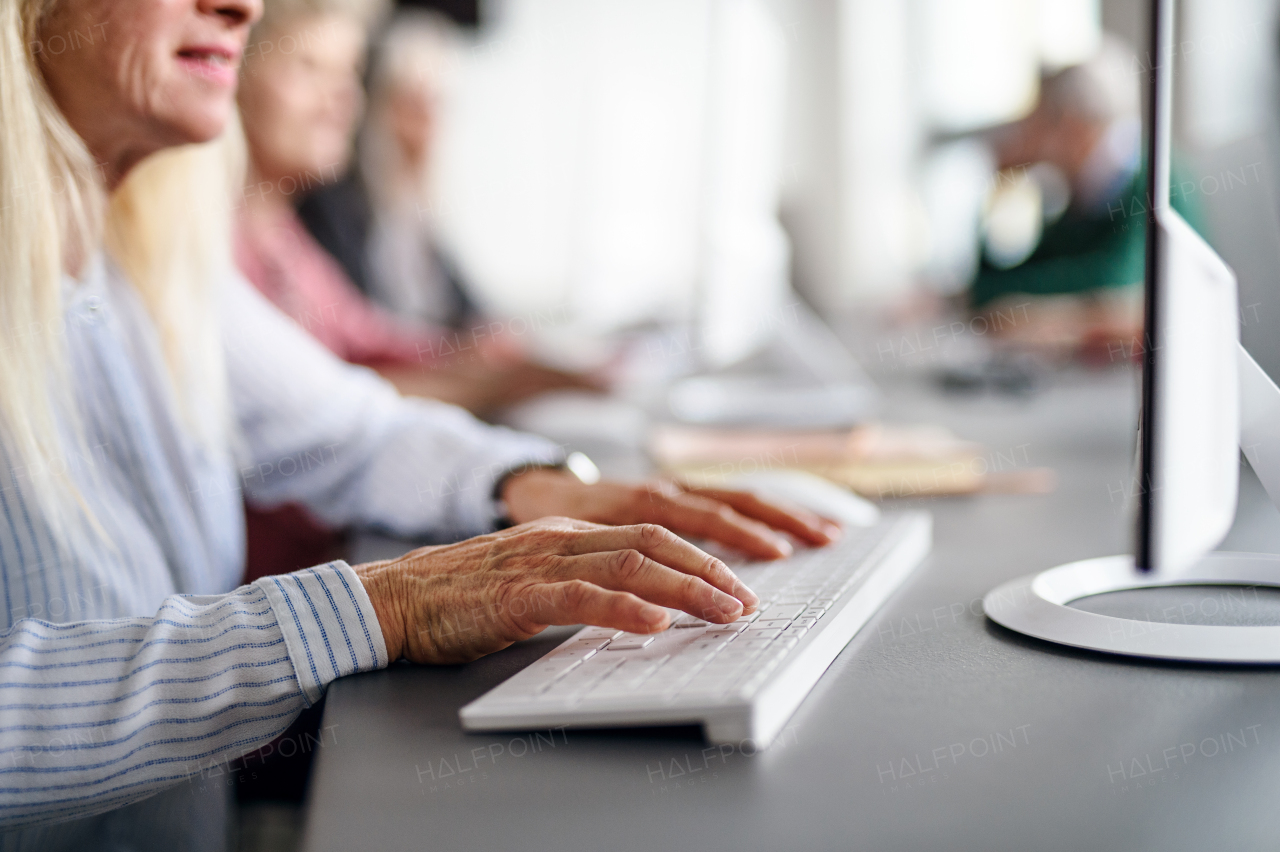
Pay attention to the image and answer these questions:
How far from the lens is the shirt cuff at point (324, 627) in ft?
1.69

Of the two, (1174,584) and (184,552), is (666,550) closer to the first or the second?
(1174,584)

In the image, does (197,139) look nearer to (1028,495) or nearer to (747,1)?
(747,1)

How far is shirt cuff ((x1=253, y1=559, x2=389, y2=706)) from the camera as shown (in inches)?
20.3

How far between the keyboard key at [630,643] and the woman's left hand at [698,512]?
7.9 inches

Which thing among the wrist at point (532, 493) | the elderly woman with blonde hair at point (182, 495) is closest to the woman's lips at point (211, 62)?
the elderly woman with blonde hair at point (182, 495)

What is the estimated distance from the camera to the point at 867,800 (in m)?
0.37

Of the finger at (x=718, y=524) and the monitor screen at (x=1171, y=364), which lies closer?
the monitor screen at (x=1171, y=364)

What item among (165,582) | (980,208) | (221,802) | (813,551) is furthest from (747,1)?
(980,208)

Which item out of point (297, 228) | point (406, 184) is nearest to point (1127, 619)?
point (297, 228)

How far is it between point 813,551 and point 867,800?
0.35m

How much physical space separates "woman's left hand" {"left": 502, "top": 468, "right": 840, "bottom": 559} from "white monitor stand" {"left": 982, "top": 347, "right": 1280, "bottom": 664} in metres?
0.15

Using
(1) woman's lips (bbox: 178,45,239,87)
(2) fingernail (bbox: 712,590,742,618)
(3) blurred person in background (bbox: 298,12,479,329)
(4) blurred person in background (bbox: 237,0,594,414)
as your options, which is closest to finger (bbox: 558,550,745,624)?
(2) fingernail (bbox: 712,590,742,618)

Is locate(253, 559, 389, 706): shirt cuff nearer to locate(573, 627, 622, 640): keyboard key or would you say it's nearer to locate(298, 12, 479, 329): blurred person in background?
locate(573, 627, 622, 640): keyboard key

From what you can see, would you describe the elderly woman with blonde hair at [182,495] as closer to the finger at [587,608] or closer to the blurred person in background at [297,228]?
the finger at [587,608]
